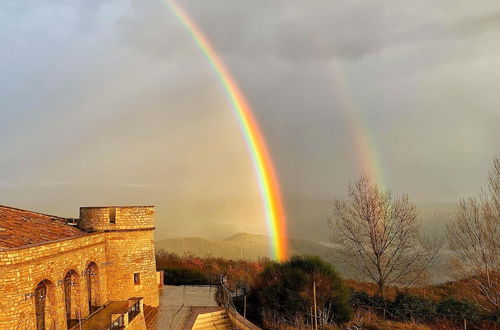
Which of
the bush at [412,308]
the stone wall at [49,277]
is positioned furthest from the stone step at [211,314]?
the bush at [412,308]

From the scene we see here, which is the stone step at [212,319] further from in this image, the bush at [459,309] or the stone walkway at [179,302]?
the bush at [459,309]

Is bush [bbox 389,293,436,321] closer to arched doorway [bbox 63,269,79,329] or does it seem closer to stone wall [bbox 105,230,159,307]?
stone wall [bbox 105,230,159,307]

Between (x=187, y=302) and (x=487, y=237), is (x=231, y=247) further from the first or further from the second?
(x=487, y=237)

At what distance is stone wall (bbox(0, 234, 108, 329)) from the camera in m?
11.8

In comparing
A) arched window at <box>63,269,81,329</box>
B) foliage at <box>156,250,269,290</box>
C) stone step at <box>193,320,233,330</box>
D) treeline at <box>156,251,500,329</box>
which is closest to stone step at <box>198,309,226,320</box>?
stone step at <box>193,320,233,330</box>

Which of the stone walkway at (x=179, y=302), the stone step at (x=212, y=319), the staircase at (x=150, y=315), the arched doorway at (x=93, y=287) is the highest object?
the arched doorway at (x=93, y=287)

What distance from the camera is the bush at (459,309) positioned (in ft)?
65.3

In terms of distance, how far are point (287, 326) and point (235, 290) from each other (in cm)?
887

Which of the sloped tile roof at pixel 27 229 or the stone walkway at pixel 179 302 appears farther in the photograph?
the stone walkway at pixel 179 302

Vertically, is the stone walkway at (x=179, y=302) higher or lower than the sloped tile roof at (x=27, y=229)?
lower

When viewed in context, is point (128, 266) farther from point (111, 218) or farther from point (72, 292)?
point (72, 292)

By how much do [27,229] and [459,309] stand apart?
20195 millimetres

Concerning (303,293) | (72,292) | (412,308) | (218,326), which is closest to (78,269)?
(72,292)

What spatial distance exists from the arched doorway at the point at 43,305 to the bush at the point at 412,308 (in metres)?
16.6
